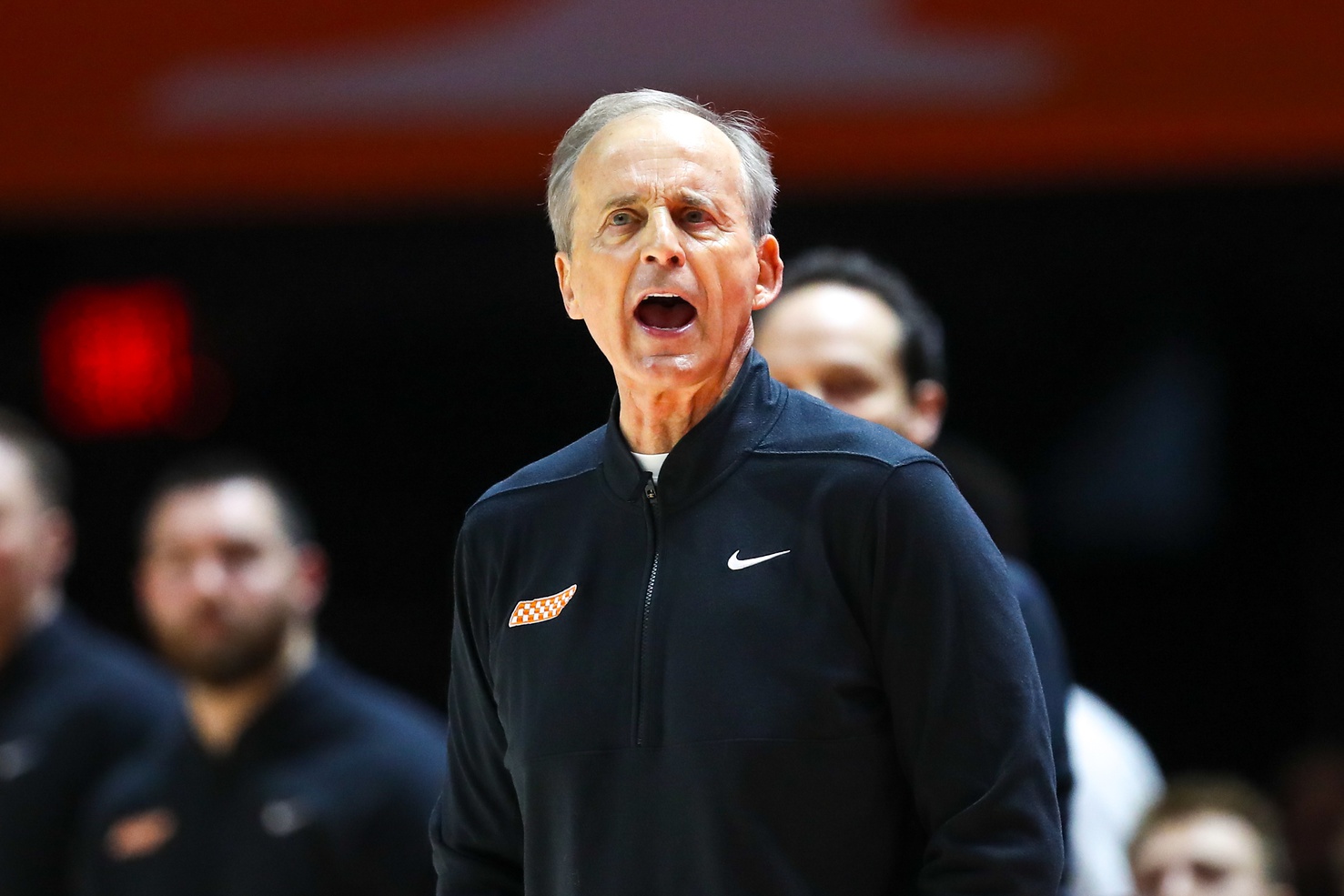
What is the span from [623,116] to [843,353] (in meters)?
0.83

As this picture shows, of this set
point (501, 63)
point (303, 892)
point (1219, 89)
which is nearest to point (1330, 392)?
point (1219, 89)

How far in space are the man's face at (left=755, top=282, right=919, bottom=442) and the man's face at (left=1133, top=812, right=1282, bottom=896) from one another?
1095mm

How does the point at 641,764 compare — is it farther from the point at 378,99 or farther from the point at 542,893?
the point at 378,99

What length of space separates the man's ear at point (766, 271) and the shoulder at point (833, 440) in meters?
0.10

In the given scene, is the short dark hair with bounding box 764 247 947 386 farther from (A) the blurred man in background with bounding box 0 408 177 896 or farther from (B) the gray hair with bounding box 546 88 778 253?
(A) the blurred man in background with bounding box 0 408 177 896

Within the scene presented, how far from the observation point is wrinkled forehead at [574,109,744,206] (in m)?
1.59

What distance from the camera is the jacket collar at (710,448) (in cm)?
163

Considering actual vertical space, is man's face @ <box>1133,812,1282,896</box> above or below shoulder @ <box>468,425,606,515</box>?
below

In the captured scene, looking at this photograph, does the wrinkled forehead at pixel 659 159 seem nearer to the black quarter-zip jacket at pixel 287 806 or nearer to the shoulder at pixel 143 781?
the black quarter-zip jacket at pixel 287 806

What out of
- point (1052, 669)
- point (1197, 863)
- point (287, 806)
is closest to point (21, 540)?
point (287, 806)

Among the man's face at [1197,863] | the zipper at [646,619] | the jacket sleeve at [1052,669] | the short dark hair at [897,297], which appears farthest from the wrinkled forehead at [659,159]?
the man's face at [1197,863]

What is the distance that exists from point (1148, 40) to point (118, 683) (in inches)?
102

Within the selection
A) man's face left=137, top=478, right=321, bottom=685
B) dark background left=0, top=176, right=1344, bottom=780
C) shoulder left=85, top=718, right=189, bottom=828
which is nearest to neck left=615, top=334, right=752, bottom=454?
man's face left=137, top=478, right=321, bottom=685

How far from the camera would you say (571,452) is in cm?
175
